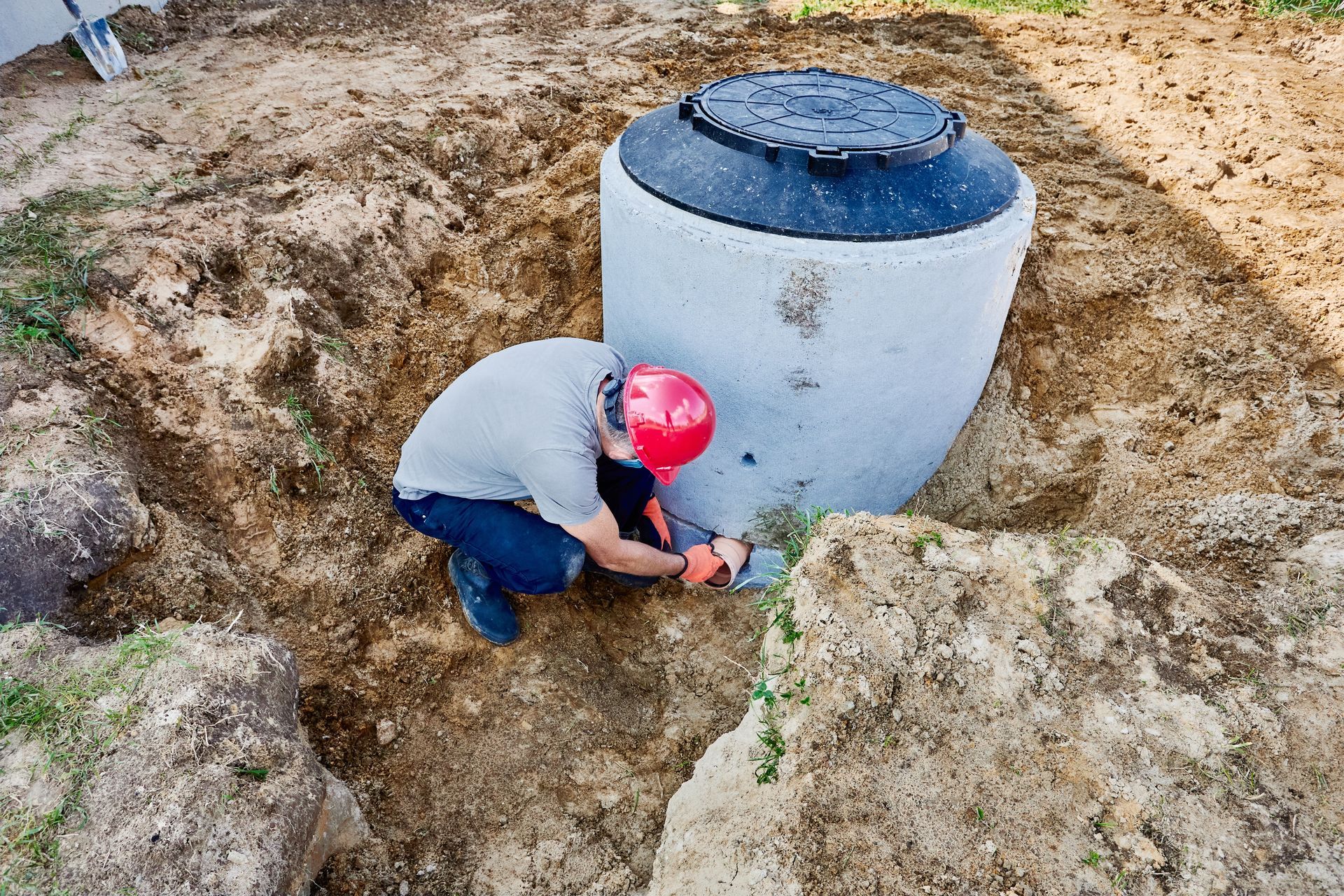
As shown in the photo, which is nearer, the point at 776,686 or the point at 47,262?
the point at 776,686

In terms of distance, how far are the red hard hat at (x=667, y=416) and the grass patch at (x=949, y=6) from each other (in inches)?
208

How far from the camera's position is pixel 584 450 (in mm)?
2256

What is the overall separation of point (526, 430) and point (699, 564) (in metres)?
0.92

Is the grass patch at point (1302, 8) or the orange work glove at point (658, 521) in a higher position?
the grass patch at point (1302, 8)

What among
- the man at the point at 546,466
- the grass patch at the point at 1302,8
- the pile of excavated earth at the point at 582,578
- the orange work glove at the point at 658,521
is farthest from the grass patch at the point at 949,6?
the man at the point at 546,466

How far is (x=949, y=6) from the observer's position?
6.24 meters

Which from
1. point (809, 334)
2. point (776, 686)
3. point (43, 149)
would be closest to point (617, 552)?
point (776, 686)

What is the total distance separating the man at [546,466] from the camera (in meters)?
2.21

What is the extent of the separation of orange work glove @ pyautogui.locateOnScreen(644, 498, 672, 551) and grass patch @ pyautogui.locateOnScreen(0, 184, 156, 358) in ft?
7.01

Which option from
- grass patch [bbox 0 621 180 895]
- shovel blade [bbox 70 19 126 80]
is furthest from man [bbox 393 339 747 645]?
shovel blade [bbox 70 19 126 80]

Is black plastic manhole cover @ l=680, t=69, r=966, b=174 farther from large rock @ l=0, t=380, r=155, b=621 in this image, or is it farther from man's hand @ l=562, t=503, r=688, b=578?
large rock @ l=0, t=380, r=155, b=621

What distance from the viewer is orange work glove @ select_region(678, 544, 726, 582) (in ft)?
9.20

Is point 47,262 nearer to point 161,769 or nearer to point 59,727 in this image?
point 59,727

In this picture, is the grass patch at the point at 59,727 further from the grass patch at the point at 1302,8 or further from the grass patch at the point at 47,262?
the grass patch at the point at 1302,8
